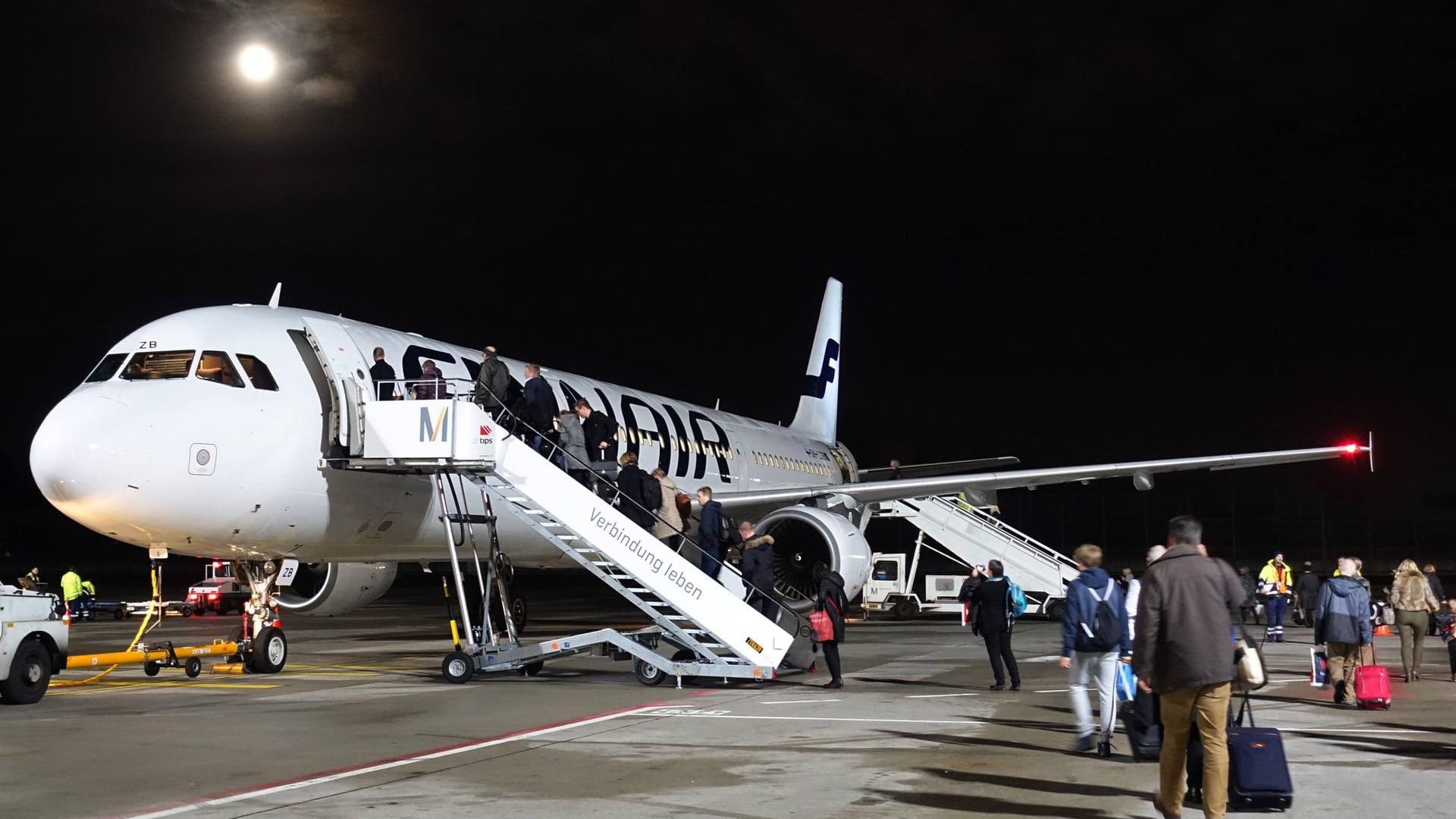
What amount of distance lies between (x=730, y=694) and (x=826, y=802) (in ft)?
19.2

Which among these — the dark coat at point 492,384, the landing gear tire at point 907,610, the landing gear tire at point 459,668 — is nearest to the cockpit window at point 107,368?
the dark coat at point 492,384

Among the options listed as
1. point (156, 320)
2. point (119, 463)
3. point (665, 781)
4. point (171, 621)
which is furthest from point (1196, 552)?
point (171, 621)

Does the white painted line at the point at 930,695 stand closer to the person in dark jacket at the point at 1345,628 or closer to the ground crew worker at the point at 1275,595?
the person in dark jacket at the point at 1345,628

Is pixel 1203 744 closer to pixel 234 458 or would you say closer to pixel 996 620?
pixel 996 620

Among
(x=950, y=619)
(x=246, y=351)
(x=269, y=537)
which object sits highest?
(x=246, y=351)

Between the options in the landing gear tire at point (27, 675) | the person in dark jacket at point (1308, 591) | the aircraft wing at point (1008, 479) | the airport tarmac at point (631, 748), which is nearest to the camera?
the airport tarmac at point (631, 748)

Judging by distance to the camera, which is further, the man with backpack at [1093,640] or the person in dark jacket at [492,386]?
the person in dark jacket at [492,386]

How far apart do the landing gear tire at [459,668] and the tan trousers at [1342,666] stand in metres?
8.22

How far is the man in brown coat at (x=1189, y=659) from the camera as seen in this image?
594 cm

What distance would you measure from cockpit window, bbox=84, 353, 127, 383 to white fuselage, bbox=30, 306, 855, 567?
74 mm

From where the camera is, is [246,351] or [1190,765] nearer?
[1190,765]

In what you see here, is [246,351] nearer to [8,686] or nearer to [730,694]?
[8,686]

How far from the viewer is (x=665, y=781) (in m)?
7.47

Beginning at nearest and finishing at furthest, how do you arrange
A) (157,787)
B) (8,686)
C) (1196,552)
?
(1196,552), (157,787), (8,686)
